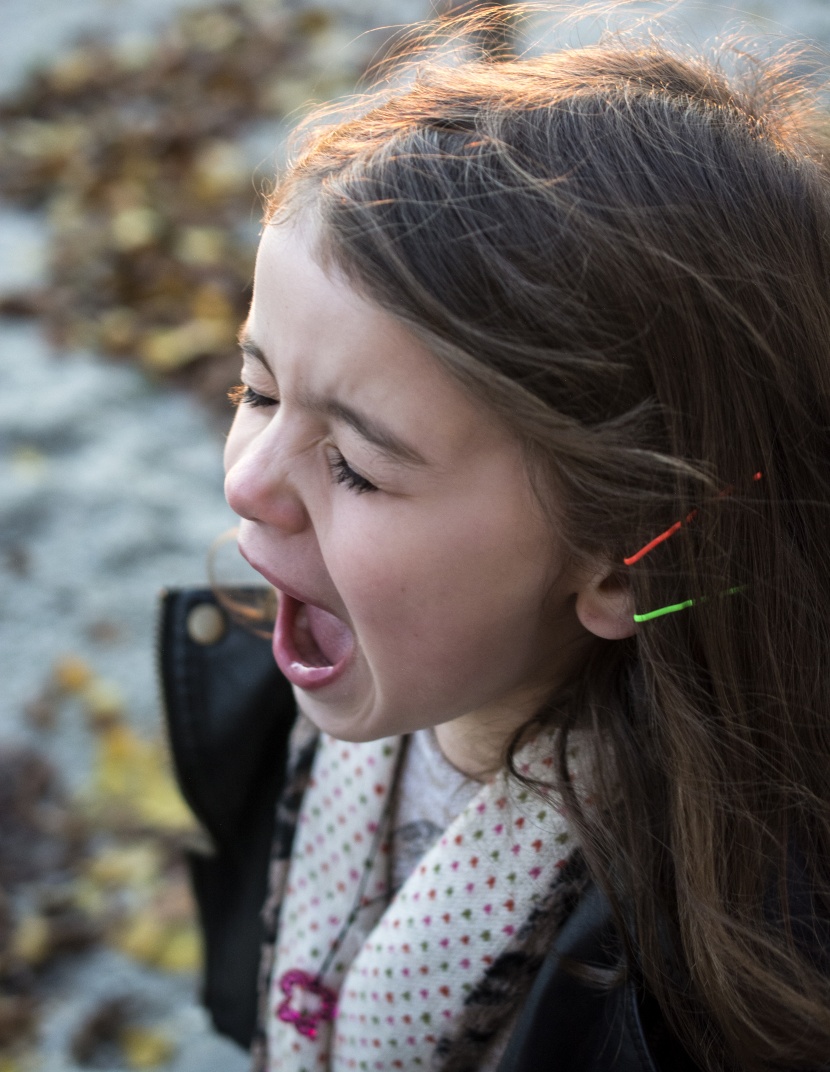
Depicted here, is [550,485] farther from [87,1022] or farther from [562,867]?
[87,1022]

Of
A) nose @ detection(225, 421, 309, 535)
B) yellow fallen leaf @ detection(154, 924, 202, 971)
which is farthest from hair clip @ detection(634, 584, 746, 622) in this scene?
yellow fallen leaf @ detection(154, 924, 202, 971)

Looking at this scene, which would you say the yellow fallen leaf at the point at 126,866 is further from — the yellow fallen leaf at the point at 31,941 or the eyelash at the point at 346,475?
the eyelash at the point at 346,475

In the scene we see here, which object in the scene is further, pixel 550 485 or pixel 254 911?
pixel 254 911

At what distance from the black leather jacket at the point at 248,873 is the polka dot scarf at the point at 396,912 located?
8 cm

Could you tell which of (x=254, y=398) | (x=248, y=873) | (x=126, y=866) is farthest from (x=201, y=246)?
(x=254, y=398)

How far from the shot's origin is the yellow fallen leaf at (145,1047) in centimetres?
173

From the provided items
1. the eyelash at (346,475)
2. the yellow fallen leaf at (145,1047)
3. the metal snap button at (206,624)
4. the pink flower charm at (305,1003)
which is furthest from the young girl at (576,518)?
the yellow fallen leaf at (145,1047)

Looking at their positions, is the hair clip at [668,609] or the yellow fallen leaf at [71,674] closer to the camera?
the hair clip at [668,609]

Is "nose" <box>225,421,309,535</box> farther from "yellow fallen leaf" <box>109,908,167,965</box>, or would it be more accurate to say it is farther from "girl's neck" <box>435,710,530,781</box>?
"yellow fallen leaf" <box>109,908,167,965</box>

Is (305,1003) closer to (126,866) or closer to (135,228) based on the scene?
(126,866)

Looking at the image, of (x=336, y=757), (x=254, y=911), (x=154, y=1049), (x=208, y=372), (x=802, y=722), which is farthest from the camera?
(x=208, y=372)

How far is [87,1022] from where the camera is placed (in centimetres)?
176

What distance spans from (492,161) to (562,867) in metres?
0.69

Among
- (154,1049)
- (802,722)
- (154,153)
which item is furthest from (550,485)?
(154,153)
